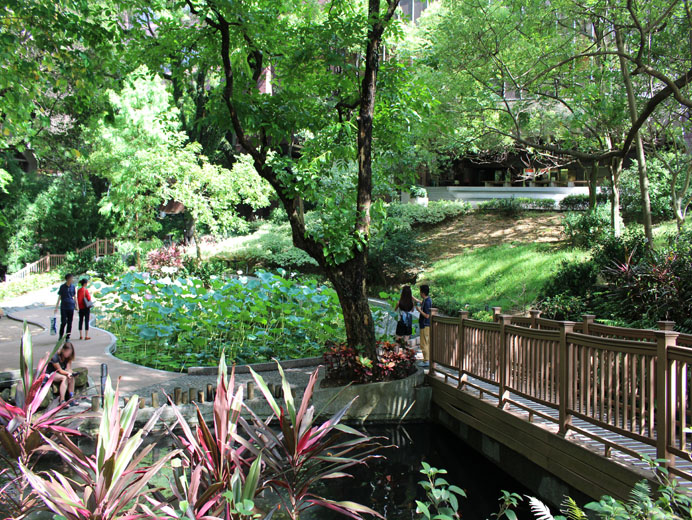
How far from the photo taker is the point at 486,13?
44.6 ft

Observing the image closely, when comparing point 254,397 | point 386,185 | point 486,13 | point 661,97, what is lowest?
point 254,397

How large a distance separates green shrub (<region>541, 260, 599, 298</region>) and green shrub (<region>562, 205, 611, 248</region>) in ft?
13.1

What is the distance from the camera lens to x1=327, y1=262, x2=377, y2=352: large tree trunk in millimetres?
8586

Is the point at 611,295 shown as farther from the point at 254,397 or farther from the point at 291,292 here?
the point at 254,397

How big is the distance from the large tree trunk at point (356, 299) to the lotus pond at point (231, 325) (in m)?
2.50

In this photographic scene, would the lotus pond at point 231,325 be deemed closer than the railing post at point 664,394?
No

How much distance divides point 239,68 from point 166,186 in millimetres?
14705

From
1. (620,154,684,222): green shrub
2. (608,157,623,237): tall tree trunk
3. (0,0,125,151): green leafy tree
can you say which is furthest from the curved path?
(620,154,684,222): green shrub

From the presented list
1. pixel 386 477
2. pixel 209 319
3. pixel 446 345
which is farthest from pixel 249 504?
pixel 209 319

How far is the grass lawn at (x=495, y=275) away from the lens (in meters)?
15.7

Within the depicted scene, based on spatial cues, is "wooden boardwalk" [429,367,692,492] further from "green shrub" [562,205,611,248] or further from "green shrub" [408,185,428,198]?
"green shrub" [562,205,611,248]

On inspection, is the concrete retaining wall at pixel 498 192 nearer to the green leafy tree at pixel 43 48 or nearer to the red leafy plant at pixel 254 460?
the green leafy tree at pixel 43 48

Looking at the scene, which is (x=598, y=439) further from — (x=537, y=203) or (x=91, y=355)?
(x=537, y=203)

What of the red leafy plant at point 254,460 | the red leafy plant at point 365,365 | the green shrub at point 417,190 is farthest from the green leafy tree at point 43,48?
the red leafy plant at point 254,460
